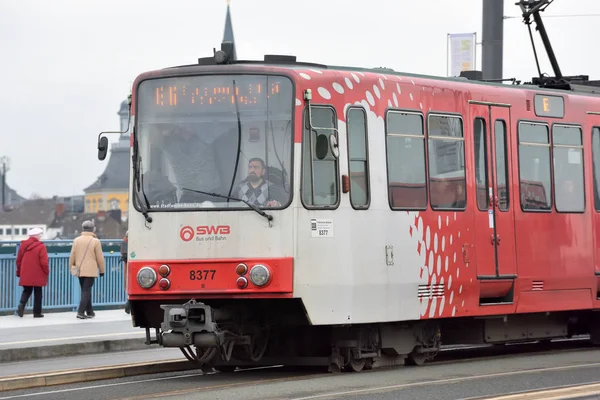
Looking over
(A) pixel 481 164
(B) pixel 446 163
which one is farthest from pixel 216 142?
(A) pixel 481 164

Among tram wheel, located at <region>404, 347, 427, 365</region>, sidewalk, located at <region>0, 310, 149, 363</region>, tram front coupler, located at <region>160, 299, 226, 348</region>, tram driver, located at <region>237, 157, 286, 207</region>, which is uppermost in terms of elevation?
tram driver, located at <region>237, 157, 286, 207</region>

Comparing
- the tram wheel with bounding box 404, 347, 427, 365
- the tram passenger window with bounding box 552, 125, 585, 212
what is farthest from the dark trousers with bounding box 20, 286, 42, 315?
the tram passenger window with bounding box 552, 125, 585, 212

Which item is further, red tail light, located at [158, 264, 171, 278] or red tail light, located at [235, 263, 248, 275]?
red tail light, located at [158, 264, 171, 278]

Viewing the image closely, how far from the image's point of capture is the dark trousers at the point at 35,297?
22.7 metres

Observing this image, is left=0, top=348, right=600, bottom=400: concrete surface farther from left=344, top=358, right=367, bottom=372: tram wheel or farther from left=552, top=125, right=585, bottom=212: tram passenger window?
left=552, top=125, right=585, bottom=212: tram passenger window

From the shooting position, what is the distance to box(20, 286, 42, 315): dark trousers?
2270 cm

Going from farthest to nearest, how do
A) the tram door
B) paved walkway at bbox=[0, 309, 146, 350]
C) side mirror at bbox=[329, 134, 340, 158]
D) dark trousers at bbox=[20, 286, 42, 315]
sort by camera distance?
dark trousers at bbox=[20, 286, 42, 315], paved walkway at bbox=[0, 309, 146, 350], the tram door, side mirror at bbox=[329, 134, 340, 158]

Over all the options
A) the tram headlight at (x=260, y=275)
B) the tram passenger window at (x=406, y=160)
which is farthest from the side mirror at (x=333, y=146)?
the tram headlight at (x=260, y=275)

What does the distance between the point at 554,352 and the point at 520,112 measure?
10.4 ft

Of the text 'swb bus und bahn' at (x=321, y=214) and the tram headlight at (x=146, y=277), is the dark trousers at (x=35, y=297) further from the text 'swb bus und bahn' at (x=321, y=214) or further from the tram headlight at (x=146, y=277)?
the tram headlight at (x=146, y=277)

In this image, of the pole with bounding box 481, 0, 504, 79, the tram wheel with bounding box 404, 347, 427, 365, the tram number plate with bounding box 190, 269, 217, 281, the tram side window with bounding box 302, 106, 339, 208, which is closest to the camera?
the tram number plate with bounding box 190, 269, 217, 281

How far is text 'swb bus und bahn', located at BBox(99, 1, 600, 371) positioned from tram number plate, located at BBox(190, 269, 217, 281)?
1 centimetres

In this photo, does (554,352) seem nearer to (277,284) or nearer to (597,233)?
(597,233)

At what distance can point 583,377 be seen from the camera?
13.1 metres
